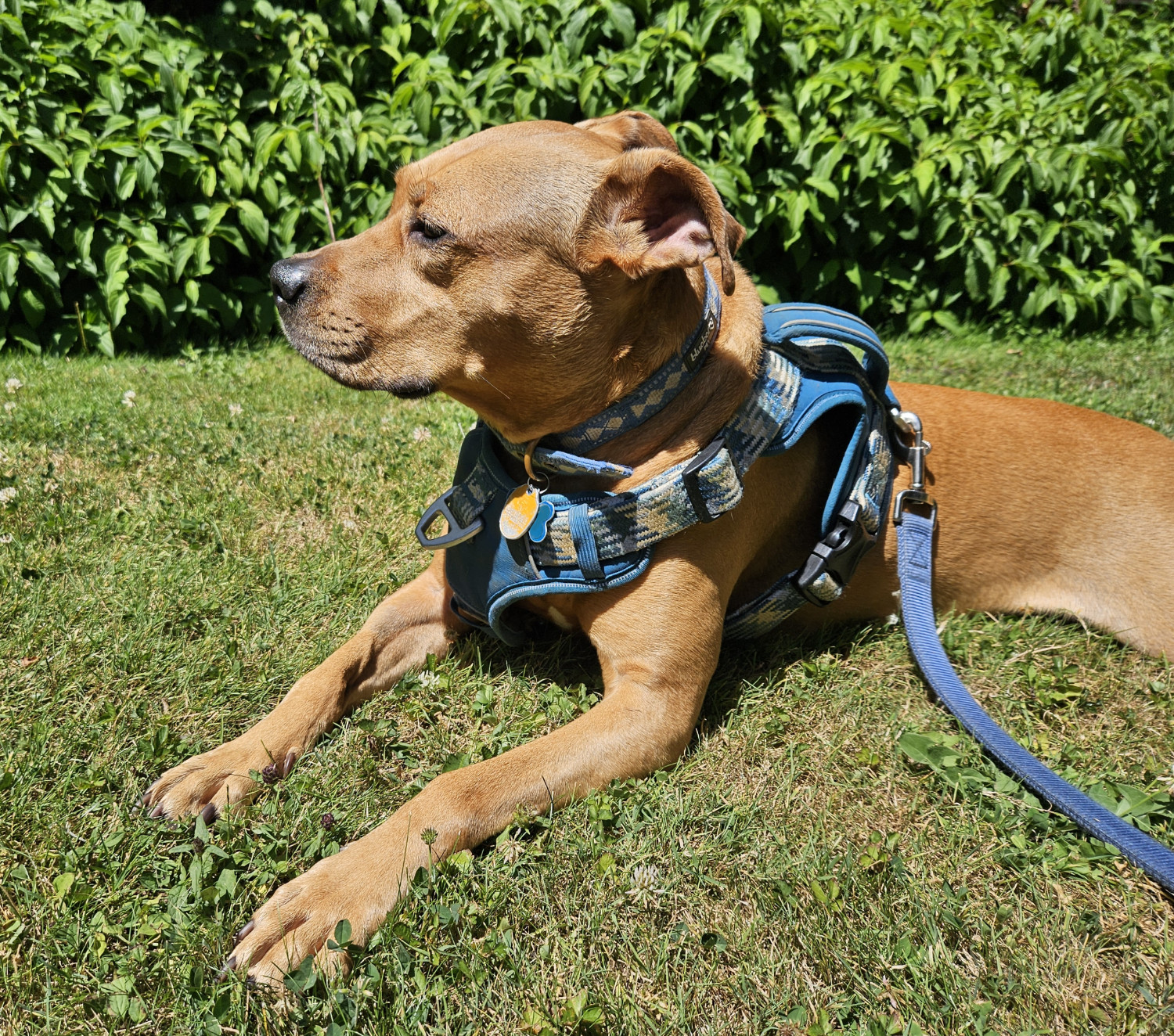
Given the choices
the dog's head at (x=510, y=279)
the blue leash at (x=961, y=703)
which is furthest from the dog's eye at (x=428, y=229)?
the blue leash at (x=961, y=703)

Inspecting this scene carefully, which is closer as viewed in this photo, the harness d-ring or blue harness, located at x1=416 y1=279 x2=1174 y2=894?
blue harness, located at x1=416 y1=279 x2=1174 y2=894

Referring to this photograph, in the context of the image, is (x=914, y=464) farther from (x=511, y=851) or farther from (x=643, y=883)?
(x=511, y=851)

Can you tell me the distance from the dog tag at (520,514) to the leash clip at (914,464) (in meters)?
1.32

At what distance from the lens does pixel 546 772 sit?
248cm

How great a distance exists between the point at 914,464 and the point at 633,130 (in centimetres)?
158

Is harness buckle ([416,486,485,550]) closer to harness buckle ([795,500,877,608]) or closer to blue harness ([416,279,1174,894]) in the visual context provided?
blue harness ([416,279,1174,894])

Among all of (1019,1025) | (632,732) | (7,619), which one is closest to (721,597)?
(632,732)

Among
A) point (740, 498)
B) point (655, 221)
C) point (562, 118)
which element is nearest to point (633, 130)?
point (655, 221)

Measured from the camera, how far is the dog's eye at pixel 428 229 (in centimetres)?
268

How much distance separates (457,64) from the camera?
664 cm

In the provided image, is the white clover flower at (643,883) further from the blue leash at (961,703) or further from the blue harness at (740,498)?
the blue leash at (961,703)

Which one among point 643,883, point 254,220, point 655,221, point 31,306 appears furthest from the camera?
point 254,220

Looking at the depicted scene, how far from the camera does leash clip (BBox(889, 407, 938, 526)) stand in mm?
3084

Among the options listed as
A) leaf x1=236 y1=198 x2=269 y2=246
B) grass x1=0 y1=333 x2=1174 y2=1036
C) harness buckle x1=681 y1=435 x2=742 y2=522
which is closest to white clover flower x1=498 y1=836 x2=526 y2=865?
grass x1=0 y1=333 x2=1174 y2=1036
